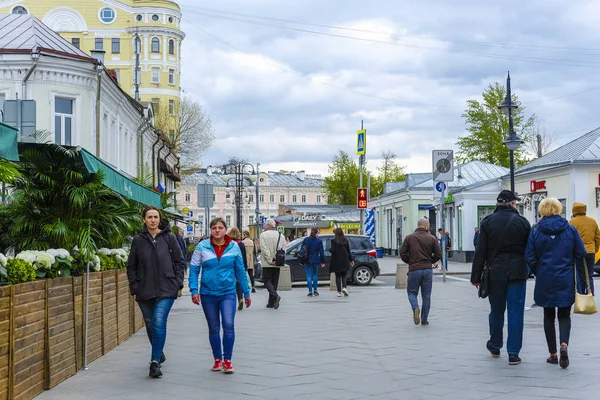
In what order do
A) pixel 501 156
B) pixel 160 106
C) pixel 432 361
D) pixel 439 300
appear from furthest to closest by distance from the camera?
pixel 160 106
pixel 501 156
pixel 439 300
pixel 432 361

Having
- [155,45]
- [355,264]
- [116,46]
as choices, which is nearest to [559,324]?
[355,264]

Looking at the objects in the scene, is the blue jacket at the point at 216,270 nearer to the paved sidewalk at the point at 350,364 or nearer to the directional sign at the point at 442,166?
the paved sidewalk at the point at 350,364

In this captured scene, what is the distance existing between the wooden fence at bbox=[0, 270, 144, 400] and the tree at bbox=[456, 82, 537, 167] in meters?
56.1

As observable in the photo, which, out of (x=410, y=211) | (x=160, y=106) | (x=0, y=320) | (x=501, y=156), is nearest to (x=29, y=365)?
(x=0, y=320)

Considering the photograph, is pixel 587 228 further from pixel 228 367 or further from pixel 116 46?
pixel 116 46

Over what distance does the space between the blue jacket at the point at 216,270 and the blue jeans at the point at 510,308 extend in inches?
112

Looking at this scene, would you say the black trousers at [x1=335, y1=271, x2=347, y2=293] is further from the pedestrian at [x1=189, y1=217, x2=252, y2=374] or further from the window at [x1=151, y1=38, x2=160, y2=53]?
the window at [x1=151, y1=38, x2=160, y2=53]

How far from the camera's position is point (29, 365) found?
8141mm

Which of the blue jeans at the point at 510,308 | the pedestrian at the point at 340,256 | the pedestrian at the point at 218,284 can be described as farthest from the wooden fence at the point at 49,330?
the pedestrian at the point at 340,256

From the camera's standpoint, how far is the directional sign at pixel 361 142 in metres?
35.7

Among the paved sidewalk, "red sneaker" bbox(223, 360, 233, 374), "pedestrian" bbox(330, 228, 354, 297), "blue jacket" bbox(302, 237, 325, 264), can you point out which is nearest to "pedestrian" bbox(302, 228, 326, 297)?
"blue jacket" bbox(302, 237, 325, 264)

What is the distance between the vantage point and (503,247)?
10273mm

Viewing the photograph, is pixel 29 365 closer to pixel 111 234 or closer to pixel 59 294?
pixel 59 294

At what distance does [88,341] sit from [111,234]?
2.71 meters
